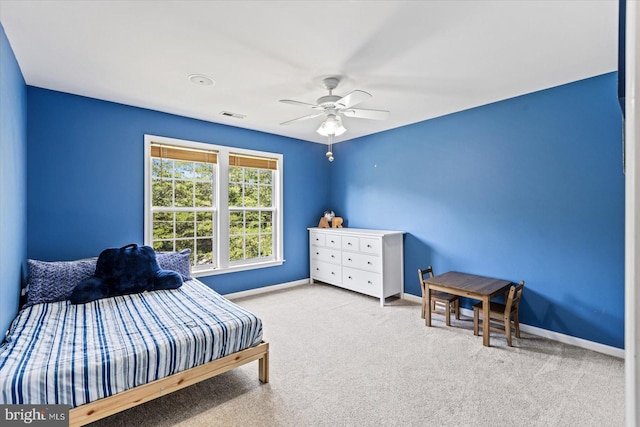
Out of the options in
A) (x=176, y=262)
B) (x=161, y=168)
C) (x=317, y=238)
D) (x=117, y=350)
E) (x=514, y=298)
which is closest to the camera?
(x=117, y=350)

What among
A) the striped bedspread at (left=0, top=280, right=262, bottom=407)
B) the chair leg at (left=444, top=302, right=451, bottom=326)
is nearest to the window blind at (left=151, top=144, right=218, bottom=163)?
the striped bedspread at (left=0, top=280, right=262, bottom=407)

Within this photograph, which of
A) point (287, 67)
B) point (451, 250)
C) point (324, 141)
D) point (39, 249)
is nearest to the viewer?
point (287, 67)

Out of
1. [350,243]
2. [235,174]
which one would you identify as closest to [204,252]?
[235,174]

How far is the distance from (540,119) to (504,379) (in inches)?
A: 95.3

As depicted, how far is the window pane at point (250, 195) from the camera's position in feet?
15.2

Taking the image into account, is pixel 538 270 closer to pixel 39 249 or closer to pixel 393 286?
pixel 393 286

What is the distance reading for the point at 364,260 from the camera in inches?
170

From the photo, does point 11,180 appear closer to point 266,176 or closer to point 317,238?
point 266,176

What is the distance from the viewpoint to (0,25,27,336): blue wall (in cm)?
208

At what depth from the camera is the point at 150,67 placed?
2600 millimetres

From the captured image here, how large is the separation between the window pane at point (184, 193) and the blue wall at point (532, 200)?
9.17 ft

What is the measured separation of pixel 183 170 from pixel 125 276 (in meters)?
1.56

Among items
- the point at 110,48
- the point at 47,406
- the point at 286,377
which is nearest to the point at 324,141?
the point at 110,48

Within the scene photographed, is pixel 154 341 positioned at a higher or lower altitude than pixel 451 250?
lower
